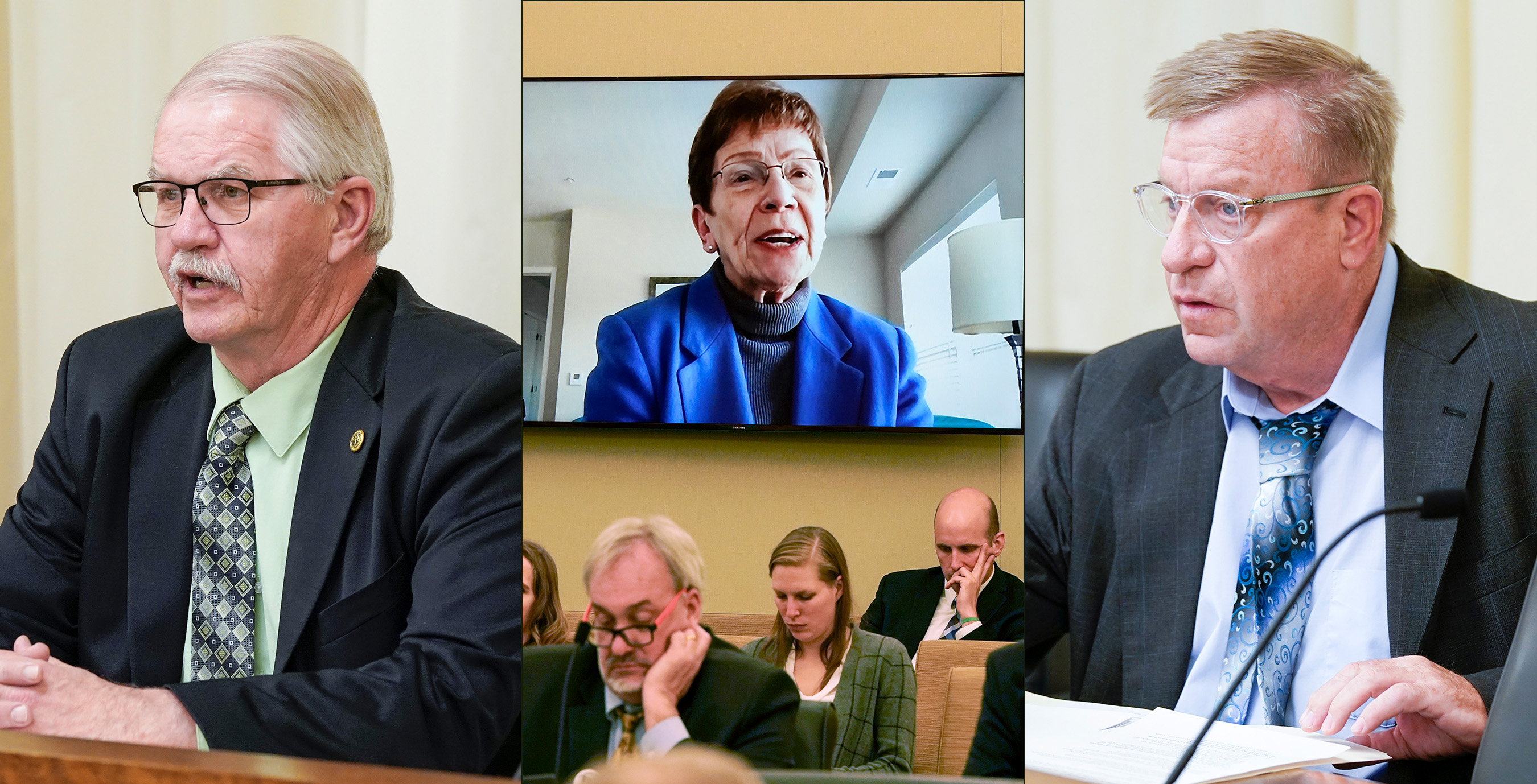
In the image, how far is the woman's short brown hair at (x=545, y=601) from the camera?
1.28 metres

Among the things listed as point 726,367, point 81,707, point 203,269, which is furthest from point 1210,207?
point 81,707

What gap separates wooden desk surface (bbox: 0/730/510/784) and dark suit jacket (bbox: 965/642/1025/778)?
55 centimetres

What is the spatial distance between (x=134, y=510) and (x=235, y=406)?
258mm

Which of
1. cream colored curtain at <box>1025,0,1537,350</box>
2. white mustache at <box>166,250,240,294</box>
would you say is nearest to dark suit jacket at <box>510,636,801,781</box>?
cream colored curtain at <box>1025,0,1537,350</box>

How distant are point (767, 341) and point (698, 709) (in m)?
0.41

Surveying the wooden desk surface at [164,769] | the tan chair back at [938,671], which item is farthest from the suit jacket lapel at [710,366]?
the wooden desk surface at [164,769]

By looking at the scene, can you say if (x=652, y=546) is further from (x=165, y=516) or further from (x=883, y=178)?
(x=165, y=516)

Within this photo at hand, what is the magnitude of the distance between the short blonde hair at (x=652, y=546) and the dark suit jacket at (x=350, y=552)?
0.60 m

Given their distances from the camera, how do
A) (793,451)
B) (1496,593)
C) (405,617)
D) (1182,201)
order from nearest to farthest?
(793,451) → (1496,593) → (1182,201) → (405,617)

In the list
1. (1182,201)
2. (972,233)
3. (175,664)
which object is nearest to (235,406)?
(175,664)

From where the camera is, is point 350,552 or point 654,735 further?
point 350,552

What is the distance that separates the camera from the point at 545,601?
1314 mm

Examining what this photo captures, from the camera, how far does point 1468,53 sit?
1.78m

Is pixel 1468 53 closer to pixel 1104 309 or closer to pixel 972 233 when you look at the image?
pixel 1104 309
